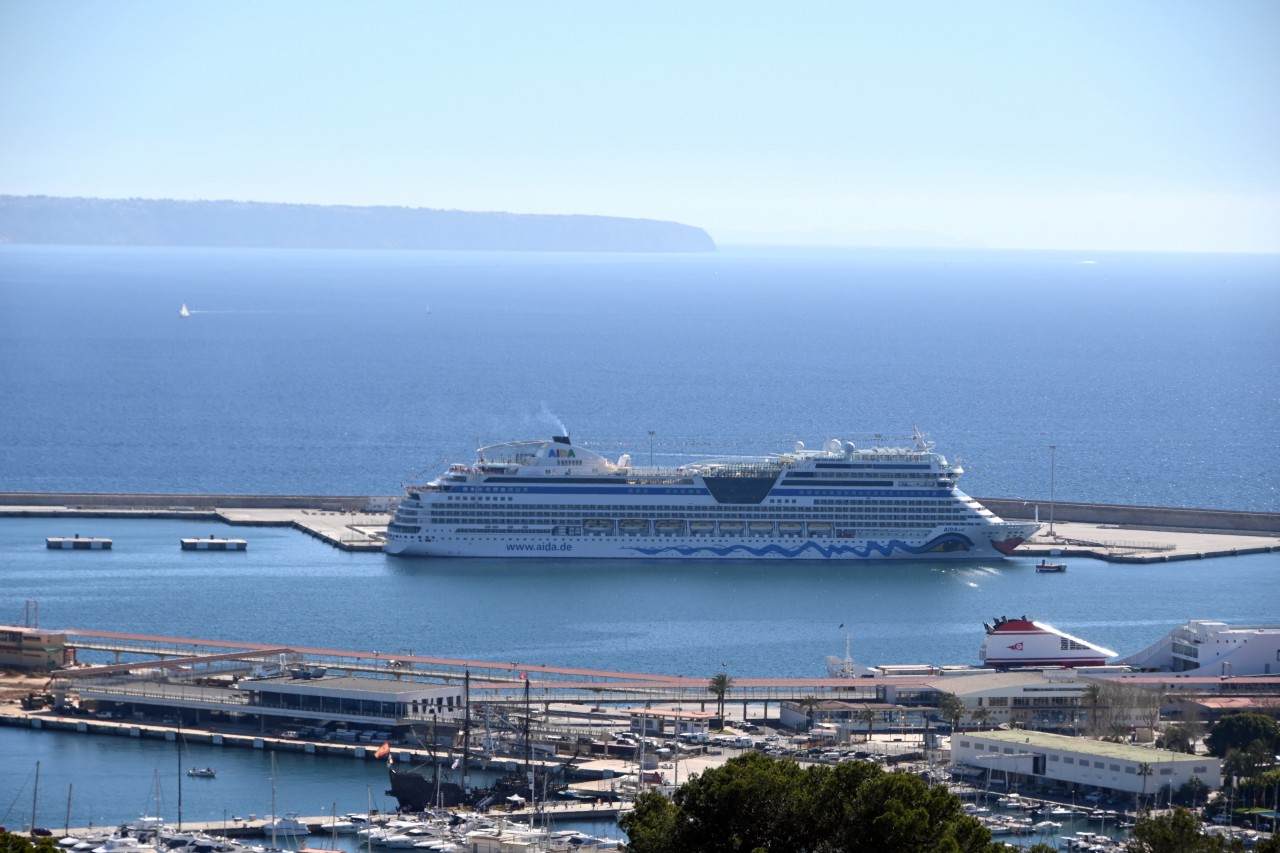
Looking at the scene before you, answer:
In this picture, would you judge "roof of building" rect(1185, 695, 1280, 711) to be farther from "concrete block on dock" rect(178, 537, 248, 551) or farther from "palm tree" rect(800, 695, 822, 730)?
"concrete block on dock" rect(178, 537, 248, 551)

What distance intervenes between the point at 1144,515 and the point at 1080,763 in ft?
101

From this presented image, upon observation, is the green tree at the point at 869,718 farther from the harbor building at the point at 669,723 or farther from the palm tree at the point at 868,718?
the harbor building at the point at 669,723

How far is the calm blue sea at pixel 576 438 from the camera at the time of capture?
5025cm

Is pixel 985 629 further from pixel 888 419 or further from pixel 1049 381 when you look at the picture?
pixel 1049 381

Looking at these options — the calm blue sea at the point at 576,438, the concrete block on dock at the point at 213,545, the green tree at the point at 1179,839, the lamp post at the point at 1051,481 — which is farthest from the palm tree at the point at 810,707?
the lamp post at the point at 1051,481

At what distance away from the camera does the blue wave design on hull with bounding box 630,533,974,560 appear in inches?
2474

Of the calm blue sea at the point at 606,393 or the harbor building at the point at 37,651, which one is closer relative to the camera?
the harbor building at the point at 37,651

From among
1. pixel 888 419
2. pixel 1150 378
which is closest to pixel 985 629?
pixel 888 419

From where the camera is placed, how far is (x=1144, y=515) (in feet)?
221

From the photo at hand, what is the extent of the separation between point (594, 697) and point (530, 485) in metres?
19.8

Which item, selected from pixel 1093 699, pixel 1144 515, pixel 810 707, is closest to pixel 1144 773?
pixel 1093 699

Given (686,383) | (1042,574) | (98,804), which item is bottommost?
(98,804)

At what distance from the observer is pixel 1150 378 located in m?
119

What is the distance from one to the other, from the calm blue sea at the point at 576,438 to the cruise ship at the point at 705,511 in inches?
31.9
